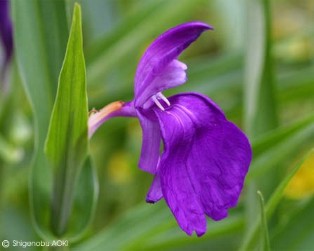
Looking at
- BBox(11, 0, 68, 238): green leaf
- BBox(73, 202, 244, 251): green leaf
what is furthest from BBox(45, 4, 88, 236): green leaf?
BBox(73, 202, 244, 251): green leaf

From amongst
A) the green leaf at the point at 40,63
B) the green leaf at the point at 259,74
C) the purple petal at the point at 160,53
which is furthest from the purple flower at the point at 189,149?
the green leaf at the point at 259,74

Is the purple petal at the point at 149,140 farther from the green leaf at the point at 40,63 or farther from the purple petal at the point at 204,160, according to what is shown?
the green leaf at the point at 40,63

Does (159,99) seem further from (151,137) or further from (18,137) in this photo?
(18,137)

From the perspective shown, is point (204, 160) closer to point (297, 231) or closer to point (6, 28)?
point (297, 231)

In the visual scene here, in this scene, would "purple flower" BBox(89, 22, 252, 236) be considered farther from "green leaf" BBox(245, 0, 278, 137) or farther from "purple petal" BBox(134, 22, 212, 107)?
"green leaf" BBox(245, 0, 278, 137)

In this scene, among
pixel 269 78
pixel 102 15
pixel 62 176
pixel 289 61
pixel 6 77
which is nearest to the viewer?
pixel 62 176

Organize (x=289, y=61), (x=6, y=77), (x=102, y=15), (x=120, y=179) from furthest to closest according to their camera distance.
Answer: (x=102, y=15) → (x=120, y=179) → (x=289, y=61) → (x=6, y=77)

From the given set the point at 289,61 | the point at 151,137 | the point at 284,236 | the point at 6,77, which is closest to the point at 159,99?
the point at 151,137
